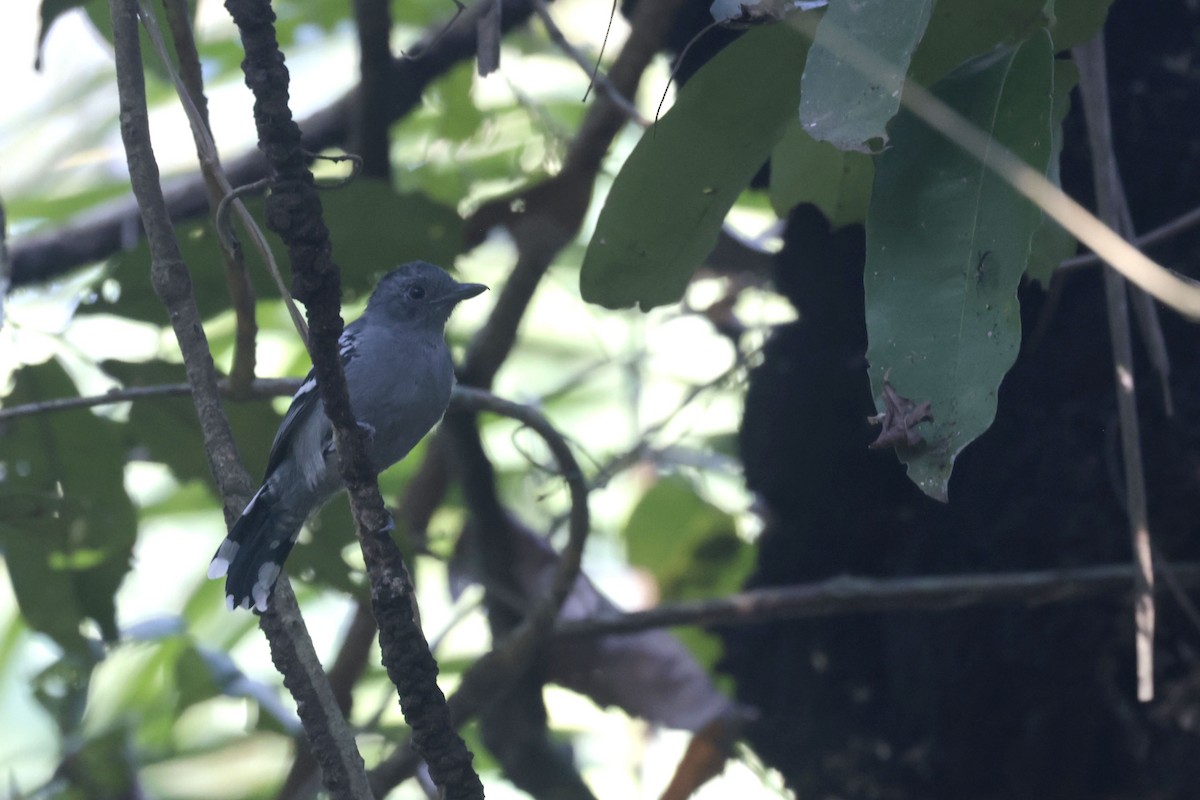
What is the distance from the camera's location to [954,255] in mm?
1677

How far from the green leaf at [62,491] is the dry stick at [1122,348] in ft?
7.64

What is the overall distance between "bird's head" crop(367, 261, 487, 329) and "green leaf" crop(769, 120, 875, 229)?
101 cm

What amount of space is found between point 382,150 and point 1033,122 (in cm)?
218

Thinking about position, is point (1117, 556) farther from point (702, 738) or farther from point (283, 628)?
point (283, 628)

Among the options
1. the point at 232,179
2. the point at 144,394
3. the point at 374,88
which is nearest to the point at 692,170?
the point at 144,394

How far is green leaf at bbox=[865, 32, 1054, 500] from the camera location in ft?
5.25

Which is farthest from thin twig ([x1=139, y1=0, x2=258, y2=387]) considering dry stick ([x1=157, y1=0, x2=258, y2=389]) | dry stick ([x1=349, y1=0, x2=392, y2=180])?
dry stick ([x1=349, y1=0, x2=392, y2=180])

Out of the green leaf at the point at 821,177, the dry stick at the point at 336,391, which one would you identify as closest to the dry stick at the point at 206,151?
the dry stick at the point at 336,391

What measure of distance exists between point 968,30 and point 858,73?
0.97ft

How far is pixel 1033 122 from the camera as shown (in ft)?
5.49

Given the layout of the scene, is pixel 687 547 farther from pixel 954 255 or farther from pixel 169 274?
pixel 954 255

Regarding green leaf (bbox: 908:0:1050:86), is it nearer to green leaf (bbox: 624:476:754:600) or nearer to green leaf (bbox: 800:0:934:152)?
green leaf (bbox: 800:0:934:152)

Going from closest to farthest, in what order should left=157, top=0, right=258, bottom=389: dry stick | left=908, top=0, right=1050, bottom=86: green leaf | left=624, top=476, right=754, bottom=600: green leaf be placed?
left=908, top=0, right=1050, bottom=86: green leaf
left=157, top=0, right=258, bottom=389: dry stick
left=624, top=476, right=754, bottom=600: green leaf

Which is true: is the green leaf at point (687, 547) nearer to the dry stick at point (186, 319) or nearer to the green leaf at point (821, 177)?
the green leaf at point (821, 177)
